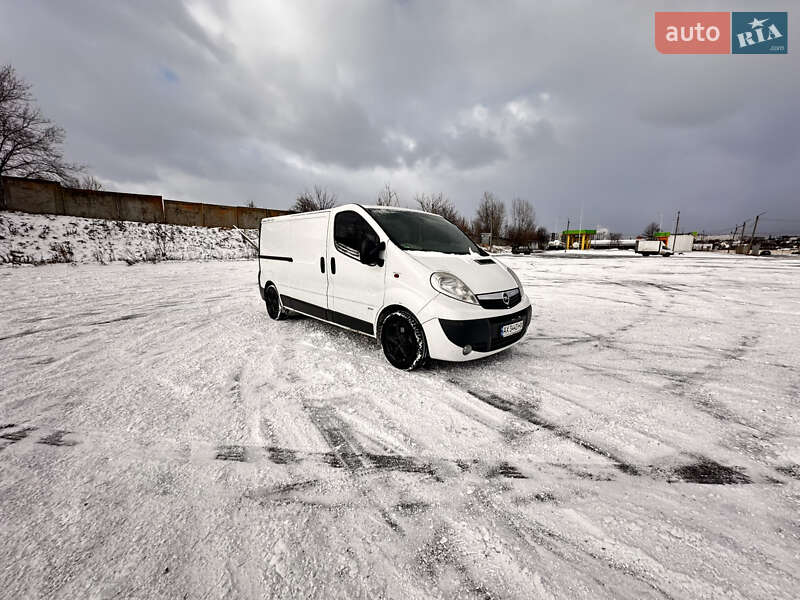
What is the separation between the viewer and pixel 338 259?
160 inches

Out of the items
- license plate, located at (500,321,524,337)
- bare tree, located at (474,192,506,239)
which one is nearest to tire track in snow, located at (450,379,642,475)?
license plate, located at (500,321,524,337)

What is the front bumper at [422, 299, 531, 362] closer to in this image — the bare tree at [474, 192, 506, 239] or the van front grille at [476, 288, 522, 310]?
the van front grille at [476, 288, 522, 310]

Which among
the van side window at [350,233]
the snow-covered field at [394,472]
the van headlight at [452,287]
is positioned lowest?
the snow-covered field at [394,472]

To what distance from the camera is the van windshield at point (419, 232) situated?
367 centimetres

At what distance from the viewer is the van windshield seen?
3.67m

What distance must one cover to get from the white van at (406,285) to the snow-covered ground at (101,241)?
49.2ft

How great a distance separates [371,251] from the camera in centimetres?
350

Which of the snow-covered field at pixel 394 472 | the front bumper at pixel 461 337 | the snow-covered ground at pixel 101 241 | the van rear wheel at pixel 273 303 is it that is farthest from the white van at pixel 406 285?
the snow-covered ground at pixel 101 241

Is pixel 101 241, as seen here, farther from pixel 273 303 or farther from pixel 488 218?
pixel 488 218

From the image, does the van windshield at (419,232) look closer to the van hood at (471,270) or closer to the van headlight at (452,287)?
the van hood at (471,270)

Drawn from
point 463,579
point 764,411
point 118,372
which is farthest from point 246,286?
point 764,411

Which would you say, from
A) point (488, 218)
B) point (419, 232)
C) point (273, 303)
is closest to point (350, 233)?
point (419, 232)

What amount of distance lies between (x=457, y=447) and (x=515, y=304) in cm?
188

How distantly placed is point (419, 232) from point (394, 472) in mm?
2737
